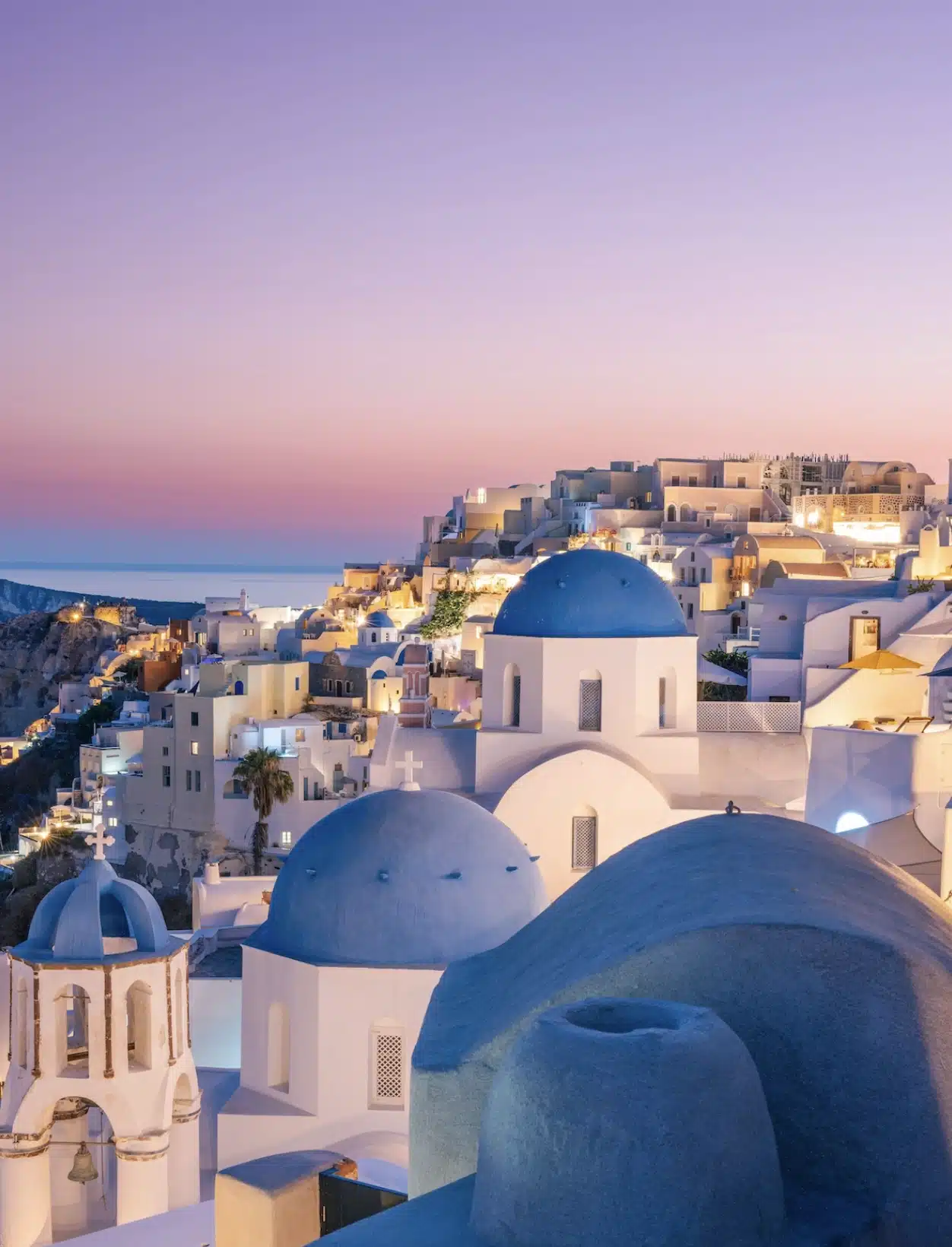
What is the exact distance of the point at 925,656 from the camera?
945 inches

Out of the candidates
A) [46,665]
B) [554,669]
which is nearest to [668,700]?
[554,669]

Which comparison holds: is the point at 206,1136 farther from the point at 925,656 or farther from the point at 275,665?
the point at 275,665

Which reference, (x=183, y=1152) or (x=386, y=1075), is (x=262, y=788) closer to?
(x=183, y=1152)

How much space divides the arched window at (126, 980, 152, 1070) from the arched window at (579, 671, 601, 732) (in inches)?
314

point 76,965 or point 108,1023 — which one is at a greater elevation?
point 76,965

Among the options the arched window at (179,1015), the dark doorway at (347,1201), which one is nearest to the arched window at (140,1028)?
the arched window at (179,1015)

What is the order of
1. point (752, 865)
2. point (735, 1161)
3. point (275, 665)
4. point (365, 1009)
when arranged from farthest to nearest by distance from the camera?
point (275, 665), point (365, 1009), point (752, 865), point (735, 1161)

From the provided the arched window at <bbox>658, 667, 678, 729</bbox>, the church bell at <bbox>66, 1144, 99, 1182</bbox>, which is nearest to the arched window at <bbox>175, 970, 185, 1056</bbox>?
the church bell at <bbox>66, 1144, 99, 1182</bbox>

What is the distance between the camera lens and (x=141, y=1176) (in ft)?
40.0

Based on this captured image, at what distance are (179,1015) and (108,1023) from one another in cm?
80

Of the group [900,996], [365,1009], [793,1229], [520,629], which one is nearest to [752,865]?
[900,996]

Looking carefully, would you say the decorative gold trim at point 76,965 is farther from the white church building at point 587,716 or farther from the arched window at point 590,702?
the arched window at point 590,702

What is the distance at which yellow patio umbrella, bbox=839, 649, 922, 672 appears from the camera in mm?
22641

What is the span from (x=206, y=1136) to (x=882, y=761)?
9.13 metres
